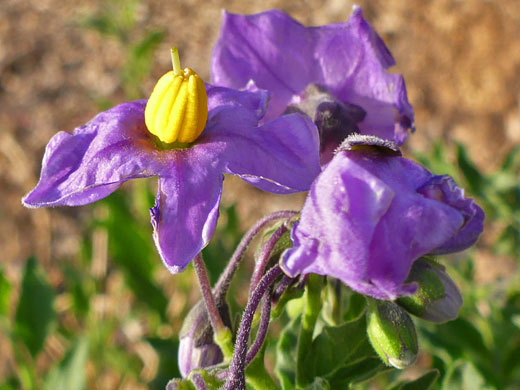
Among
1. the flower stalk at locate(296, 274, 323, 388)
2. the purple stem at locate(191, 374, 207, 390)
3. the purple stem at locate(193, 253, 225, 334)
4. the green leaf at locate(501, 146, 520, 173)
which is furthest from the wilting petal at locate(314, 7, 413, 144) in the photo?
the green leaf at locate(501, 146, 520, 173)

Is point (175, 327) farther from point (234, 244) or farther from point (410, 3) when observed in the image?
point (410, 3)

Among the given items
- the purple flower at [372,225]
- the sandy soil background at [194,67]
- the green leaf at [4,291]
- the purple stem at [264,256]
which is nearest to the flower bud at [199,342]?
the purple stem at [264,256]

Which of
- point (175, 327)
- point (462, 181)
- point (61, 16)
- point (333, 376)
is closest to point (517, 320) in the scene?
point (333, 376)

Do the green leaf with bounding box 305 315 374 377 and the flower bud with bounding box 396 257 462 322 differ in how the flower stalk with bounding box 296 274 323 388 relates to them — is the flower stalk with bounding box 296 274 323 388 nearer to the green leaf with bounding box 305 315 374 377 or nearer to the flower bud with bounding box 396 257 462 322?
the green leaf with bounding box 305 315 374 377

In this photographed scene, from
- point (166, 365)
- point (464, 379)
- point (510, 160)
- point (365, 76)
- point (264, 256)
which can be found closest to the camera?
point (264, 256)

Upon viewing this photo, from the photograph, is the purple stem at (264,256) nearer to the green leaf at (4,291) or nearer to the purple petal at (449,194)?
the purple petal at (449,194)

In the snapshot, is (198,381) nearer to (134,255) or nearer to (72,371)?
(72,371)

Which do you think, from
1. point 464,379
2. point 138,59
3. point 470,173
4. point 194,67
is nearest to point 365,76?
point 464,379
